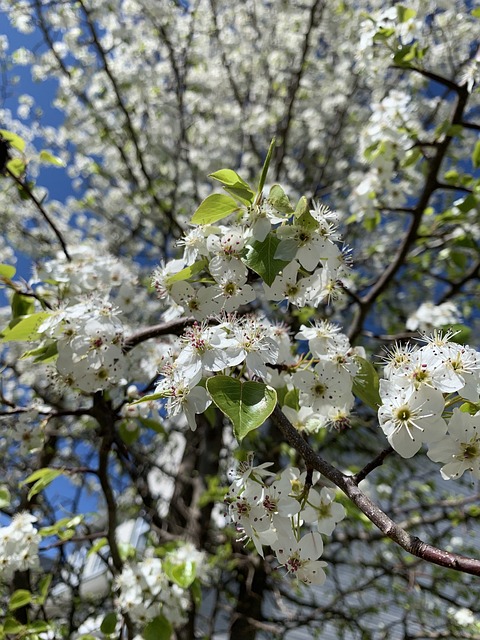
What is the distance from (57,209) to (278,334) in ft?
27.8

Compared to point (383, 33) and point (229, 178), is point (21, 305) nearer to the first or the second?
point (229, 178)

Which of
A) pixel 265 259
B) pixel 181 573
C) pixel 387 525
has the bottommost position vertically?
pixel 181 573

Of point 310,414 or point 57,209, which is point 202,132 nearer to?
point 57,209

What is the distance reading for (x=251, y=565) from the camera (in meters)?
3.62

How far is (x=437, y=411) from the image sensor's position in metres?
0.85

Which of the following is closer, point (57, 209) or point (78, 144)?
point (78, 144)

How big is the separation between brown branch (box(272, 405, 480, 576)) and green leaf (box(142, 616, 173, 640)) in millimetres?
1236

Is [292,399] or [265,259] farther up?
[265,259]

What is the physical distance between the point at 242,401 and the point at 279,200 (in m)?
0.45

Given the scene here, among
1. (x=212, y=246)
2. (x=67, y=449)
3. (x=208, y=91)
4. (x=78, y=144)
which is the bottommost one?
(x=67, y=449)

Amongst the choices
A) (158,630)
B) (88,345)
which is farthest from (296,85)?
(158,630)

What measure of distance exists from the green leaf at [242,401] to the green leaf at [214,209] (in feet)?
1.25

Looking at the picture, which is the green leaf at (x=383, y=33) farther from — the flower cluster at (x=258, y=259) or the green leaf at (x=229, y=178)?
the green leaf at (x=229, y=178)

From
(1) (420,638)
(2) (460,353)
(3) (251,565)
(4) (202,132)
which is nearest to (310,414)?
(2) (460,353)
